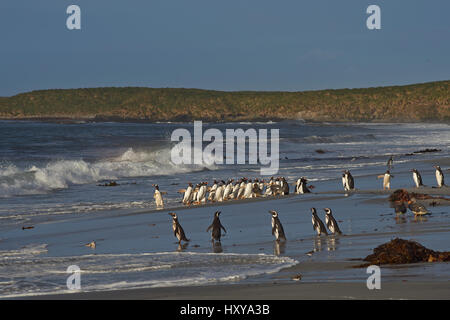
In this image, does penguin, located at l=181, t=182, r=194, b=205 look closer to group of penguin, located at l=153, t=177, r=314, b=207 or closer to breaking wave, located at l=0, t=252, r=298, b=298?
group of penguin, located at l=153, t=177, r=314, b=207

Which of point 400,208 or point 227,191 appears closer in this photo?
point 400,208

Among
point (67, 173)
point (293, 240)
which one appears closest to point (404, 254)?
point (293, 240)

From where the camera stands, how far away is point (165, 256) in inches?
408

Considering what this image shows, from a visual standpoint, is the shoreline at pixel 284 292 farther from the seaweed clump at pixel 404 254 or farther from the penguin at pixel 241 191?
the penguin at pixel 241 191

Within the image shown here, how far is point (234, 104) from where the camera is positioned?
478ft

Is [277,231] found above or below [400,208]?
below

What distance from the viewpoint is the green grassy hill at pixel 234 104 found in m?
132

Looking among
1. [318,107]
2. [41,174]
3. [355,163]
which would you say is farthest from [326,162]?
[318,107]

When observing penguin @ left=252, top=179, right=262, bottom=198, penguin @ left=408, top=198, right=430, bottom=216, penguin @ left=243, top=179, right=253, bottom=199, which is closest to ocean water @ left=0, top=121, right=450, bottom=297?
penguin @ left=408, top=198, right=430, bottom=216

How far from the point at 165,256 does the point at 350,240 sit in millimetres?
2691

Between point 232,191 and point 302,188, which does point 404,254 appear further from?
point 232,191

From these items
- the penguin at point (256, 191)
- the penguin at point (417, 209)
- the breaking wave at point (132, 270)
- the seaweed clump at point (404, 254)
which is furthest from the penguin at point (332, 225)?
the penguin at point (256, 191)
